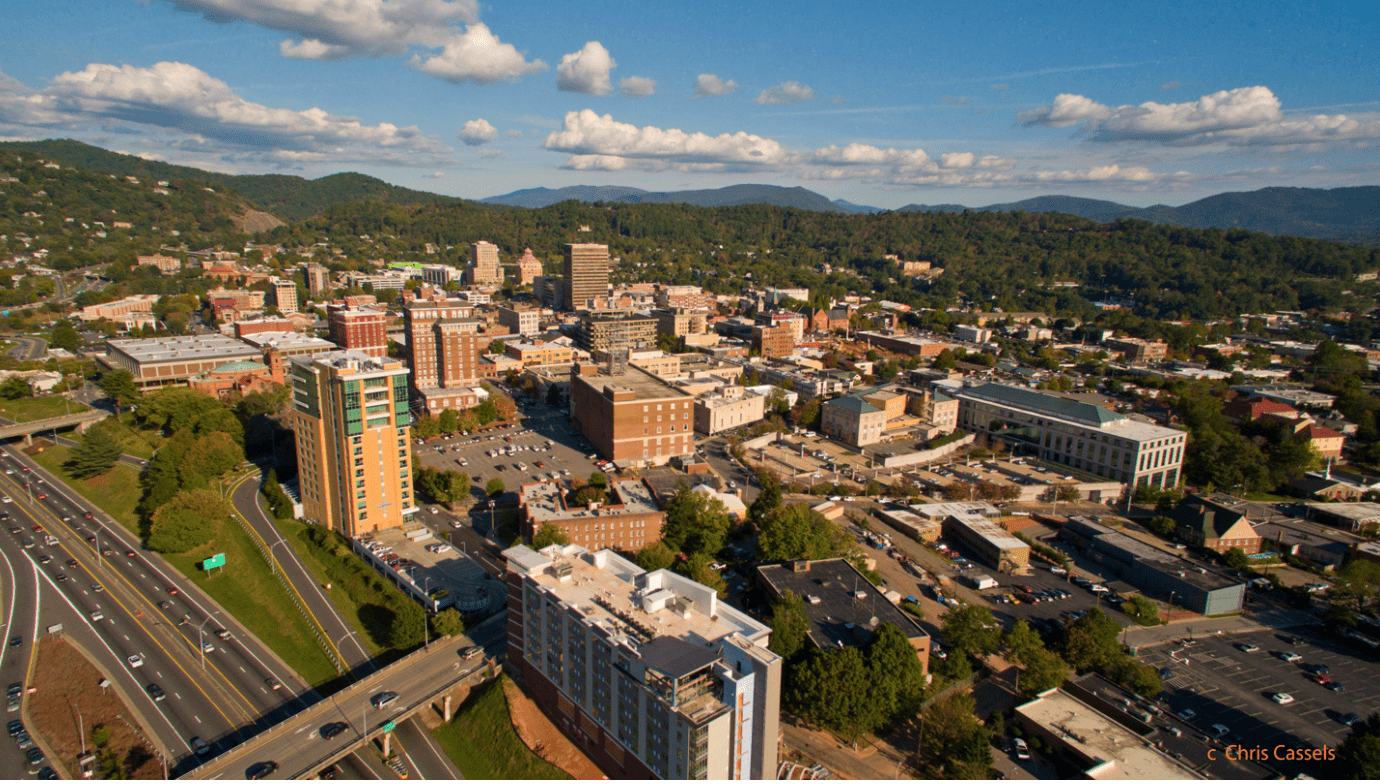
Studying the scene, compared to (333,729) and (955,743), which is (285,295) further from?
(955,743)

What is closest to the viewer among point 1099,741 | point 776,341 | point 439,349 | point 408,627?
point 1099,741

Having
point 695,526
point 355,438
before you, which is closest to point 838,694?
point 695,526

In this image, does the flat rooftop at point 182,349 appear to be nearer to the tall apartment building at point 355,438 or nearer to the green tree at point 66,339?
the green tree at point 66,339

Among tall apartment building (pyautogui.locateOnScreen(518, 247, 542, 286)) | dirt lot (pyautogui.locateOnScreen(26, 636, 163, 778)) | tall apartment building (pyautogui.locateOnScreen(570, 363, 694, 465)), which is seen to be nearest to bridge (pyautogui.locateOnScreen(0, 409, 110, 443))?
dirt lot (pyautogui.locateOnScreen(26, 636, 163, 778))

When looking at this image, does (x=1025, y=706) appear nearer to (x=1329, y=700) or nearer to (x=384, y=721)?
(x=1329, y=700)

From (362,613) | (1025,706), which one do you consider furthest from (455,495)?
(1025,706)
